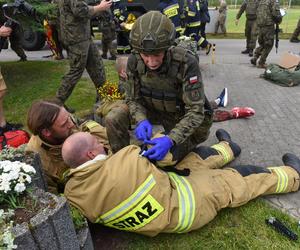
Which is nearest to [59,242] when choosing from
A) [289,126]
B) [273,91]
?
[289,126]

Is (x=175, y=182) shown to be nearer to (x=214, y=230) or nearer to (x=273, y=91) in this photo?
(x=214, y=230)

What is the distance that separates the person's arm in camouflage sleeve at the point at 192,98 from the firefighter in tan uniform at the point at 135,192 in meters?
0.38

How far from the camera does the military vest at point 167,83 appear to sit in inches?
116

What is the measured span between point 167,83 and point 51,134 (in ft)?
3.33

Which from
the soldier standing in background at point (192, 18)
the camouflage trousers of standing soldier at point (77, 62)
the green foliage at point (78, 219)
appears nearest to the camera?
the green foliage at point (78, 219)

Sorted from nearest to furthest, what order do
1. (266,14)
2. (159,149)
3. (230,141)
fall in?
1. (159,149)
2. (230,141)
3. (266,14)

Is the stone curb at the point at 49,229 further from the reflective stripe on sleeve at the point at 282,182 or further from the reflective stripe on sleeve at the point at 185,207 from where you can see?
the reflective stripe on sleeve at the point at 282,182

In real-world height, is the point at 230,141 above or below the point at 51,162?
below

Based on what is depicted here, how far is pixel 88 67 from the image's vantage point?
17.0 ft

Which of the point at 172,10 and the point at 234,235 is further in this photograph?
the point at 172,10

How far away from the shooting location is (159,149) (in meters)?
2.66

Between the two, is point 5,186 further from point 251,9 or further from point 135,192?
point 251,9

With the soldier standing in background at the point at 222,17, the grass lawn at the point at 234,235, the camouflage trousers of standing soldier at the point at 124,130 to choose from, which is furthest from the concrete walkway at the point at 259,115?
the soldier standing in background at the point at 222,17

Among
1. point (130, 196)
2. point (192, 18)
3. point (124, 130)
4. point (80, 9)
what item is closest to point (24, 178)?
point (130, 196)
